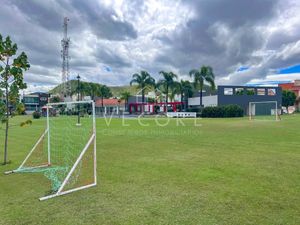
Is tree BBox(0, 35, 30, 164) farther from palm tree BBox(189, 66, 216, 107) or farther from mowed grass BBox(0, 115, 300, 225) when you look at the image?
palm tree BBox(189, 66, 216, 107)

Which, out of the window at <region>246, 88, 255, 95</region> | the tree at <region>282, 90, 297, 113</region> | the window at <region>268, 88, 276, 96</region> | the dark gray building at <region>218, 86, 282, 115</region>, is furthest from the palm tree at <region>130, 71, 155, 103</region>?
the tree at <region>282, 90, 297, 113</region>

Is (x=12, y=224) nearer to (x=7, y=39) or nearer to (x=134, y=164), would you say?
(x=134, y=164)

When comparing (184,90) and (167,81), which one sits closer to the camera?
(167,81)

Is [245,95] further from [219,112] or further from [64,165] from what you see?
[64,165]

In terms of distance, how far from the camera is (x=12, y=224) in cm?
345

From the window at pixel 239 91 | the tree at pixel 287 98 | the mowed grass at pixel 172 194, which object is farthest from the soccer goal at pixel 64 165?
the tree at pixel 287 98

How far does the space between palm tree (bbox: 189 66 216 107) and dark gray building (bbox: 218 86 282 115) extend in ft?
13.8

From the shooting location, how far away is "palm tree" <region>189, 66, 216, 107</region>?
41.9 meters

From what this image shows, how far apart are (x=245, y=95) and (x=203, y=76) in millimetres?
11556

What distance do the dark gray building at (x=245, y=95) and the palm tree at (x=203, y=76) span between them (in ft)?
13.8

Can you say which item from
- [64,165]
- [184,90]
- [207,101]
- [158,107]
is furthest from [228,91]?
[64,165]

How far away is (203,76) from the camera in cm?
4234

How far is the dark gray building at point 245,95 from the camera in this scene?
45.8 metres

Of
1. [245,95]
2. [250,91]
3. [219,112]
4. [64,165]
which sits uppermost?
[250,91]
